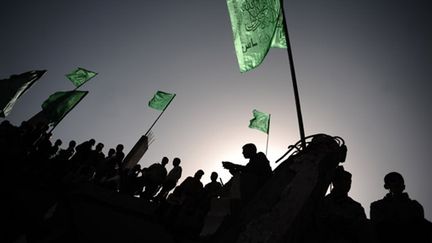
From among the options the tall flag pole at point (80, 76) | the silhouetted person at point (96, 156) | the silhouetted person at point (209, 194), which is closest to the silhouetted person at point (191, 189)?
the silhouetted person at point (209, 194)

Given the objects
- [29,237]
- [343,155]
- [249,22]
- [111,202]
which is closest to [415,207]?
[343,155]

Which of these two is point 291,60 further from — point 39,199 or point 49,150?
point 49,150

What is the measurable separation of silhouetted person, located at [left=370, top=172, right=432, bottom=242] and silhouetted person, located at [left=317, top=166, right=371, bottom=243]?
0.76 feet

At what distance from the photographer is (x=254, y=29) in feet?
18.8

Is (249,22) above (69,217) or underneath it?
above

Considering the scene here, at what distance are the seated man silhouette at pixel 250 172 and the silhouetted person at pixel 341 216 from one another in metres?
1.08

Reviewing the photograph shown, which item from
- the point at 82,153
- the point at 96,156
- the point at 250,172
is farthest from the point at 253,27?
A: the point at 82,153

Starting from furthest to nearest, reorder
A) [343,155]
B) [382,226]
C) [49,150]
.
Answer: [49,150], [343,155], [382,226]

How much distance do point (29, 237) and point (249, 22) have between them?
5796 millimetres

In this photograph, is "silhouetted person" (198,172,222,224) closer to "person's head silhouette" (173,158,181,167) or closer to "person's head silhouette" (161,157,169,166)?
"person's head silhouette" (173,158,181,167)

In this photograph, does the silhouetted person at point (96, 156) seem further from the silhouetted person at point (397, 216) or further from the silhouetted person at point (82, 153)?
the silhouetted person at point (397, 216)

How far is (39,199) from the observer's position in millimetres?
5535

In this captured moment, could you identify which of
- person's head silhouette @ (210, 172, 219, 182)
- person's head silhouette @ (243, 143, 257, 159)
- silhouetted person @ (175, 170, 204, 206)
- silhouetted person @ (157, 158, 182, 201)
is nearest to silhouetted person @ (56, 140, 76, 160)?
silhouetted person @ (157, 158, 182, 201)

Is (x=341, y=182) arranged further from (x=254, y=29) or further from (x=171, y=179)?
(x=171, y=179)
